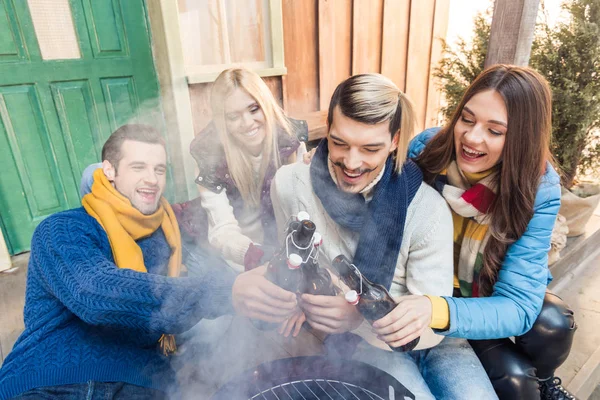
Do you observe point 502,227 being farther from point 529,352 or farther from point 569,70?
point 569,70

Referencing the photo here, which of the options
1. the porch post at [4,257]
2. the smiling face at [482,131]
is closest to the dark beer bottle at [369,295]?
the smiling face at [482,131]

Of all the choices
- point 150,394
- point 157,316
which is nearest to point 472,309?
point 157,316

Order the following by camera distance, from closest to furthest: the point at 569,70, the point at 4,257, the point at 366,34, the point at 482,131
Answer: the point at 482,131 → the point at 4,257 → the point at 569,70 → the point at 366,34

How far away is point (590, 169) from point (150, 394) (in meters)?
4.71

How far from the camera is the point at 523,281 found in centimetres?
145

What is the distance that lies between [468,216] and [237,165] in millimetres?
1397

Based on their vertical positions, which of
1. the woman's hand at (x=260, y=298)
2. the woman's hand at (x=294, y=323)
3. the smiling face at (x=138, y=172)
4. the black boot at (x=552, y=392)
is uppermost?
the smiling face at (x=138, y=172)

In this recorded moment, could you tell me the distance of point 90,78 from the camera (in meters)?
2.58

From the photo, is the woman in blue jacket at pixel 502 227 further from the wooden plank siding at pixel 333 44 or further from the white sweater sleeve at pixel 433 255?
the wooden plank siding at pixel 333 44

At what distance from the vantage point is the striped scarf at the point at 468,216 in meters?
1.51

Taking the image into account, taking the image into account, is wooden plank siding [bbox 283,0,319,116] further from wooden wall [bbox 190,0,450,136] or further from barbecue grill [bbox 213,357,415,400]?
barbecue grill [bbox 213,357,415,400]

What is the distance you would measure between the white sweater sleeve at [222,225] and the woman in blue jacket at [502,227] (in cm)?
115

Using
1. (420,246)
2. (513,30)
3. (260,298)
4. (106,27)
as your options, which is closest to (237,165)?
(260,298)

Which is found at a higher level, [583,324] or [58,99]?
[58,99]
